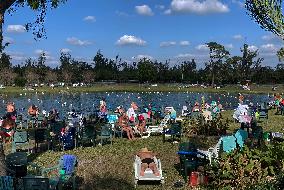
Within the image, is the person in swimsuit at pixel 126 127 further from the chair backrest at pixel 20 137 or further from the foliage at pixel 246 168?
the foliage at pixel 246 168

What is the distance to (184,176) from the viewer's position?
12031 millimetres

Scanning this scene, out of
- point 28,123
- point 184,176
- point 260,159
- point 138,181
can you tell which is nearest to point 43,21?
point 138,181

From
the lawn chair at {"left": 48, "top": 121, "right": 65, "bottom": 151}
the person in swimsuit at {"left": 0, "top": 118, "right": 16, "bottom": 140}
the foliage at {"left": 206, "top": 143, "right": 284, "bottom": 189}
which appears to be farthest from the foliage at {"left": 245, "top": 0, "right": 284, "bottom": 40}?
the person in swimsuit at {"left": 0, "top": 118, "right": 16, "bottom": 140}

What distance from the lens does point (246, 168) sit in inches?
414

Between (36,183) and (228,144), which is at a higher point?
(228,144)

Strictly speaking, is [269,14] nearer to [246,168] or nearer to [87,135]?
[246,168]

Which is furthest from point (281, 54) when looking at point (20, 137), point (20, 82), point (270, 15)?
point (20, 82)

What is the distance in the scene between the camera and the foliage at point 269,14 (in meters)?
10.2

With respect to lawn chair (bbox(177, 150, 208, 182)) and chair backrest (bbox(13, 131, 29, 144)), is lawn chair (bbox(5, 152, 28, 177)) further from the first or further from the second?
lawn chair (bbox(177, 150, 208, 182))

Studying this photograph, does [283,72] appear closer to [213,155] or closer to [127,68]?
[127,68]

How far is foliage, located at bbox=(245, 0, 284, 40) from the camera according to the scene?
10250 millimetres

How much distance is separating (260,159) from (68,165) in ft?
16.6

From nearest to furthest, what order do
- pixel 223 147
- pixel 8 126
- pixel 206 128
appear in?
pixel 223 147
pixel 8 126
pixel 206 128

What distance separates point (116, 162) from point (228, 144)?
12.5 feet
